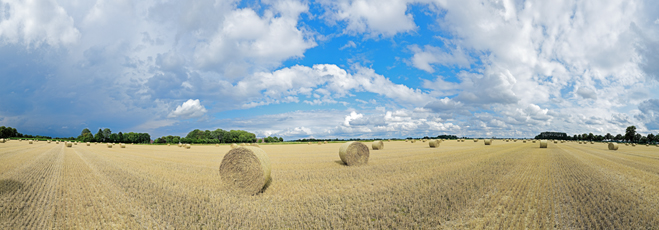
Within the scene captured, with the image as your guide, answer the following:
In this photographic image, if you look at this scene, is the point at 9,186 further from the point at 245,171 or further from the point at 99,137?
the point at 99,137

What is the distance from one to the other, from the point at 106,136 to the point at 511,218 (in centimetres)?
12505

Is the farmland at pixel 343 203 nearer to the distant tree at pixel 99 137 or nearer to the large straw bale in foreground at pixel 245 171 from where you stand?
the large straw bale in foreground at pixel 245 171

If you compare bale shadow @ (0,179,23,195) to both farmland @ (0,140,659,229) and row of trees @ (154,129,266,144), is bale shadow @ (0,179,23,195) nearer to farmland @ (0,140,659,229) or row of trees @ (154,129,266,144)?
farmland @ (0,140,659,229)

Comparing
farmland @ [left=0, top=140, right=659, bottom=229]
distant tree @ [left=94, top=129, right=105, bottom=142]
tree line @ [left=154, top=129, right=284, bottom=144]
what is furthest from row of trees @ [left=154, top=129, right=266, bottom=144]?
farmland @ [left=0, top=140, right=659, bottom=229]

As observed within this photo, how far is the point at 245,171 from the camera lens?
918cm

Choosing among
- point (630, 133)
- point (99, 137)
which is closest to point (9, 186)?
point (99, 137)

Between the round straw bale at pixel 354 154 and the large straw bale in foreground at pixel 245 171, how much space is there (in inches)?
230

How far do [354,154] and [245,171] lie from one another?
275 inches

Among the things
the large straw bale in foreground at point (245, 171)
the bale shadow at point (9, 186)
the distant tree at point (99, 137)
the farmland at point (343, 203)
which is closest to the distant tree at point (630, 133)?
the farmland at point (343, 203)

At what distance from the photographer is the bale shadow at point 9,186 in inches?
336

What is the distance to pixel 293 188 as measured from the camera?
28.2ft

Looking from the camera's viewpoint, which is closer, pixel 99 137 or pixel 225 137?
pixel 99 137

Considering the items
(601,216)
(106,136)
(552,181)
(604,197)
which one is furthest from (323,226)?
(106,136)

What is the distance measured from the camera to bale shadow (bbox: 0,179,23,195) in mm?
8538
